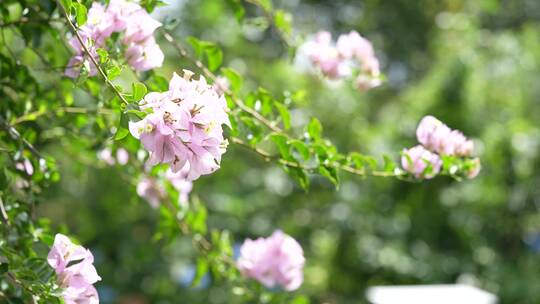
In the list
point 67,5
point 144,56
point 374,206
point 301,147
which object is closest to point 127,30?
point 144,56

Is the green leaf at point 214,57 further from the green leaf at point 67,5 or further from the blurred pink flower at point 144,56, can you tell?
the green leaf at point 67,5

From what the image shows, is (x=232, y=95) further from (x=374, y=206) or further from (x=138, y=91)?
(x=374, y=206)

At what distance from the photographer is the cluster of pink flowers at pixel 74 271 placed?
0.83 meters

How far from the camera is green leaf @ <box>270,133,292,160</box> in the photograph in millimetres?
994

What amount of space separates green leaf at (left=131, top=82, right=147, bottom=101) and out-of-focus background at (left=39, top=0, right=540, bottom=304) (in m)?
2.60

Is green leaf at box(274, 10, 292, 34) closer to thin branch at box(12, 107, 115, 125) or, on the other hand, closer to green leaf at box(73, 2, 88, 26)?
thin branch at box(12, 107, 115, 125)

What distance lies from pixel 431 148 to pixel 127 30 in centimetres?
44

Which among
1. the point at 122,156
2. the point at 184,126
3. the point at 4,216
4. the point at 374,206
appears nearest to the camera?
the point at 184,126

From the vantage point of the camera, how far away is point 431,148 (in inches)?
42.3

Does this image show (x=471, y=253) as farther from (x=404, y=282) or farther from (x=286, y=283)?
(x=286, y=283)

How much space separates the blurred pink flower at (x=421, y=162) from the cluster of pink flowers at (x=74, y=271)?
458mm

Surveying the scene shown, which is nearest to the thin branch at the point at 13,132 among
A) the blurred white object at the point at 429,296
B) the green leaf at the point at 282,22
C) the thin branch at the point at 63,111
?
the thin branch at the point at 63,111

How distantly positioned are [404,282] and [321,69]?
243cm

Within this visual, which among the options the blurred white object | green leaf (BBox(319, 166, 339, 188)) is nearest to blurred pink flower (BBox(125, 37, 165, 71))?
green leaf (BBox(319, 166, 339, 188))
